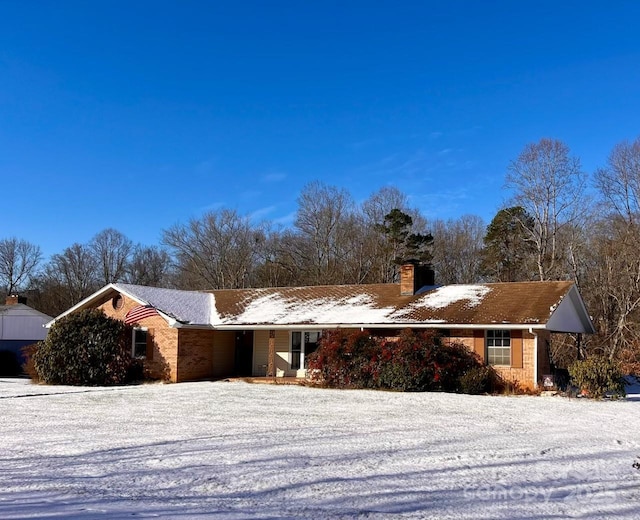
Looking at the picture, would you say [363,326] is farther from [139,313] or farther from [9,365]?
[9,365]

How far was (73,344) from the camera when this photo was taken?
22516 mm

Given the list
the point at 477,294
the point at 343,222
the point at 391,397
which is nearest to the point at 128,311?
the point at 391,397

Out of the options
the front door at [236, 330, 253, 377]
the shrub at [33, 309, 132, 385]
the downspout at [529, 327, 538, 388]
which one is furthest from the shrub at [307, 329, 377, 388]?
the shrub at [33, 309, 132, 385]

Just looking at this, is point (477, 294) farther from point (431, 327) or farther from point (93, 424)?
point (93, 424)

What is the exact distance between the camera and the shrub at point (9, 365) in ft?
99.4

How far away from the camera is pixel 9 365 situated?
100 ft

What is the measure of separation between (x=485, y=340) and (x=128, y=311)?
44.5 feet

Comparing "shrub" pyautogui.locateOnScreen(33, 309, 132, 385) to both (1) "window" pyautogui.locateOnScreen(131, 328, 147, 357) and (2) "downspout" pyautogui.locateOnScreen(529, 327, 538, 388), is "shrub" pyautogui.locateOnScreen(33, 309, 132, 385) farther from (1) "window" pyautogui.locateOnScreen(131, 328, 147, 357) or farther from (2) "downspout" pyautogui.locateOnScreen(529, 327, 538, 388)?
(2) "downspout" pyautogui.locateOnScreen(529, 327, 538, 388)

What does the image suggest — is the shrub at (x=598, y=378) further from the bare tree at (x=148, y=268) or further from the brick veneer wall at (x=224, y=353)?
the bare tree at (x=148, y=268)

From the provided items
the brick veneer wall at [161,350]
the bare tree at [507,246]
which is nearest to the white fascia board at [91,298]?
the brick veneer wall at [161,350]

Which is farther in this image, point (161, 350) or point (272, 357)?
point (272, 357)

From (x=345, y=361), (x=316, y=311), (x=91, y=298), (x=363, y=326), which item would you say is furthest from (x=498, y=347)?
(x=91, y=298)

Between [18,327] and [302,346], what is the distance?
18.1m

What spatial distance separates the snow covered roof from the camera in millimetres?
20516
